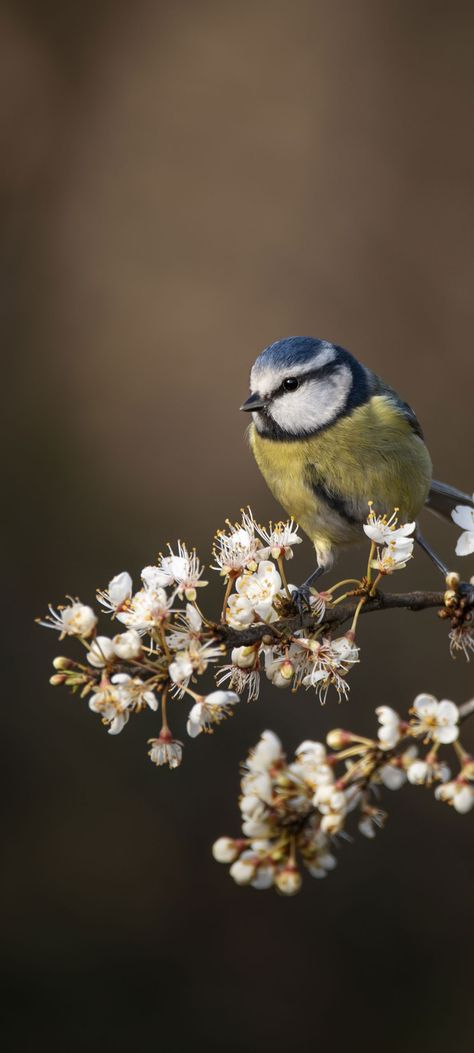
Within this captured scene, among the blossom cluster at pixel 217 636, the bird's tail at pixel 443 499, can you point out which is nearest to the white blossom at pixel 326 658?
the blossom cluster at pixel 217 636

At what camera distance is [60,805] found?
398 centimetres

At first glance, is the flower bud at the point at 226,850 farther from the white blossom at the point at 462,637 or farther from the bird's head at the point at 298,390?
the bird's head at the point at 298,390

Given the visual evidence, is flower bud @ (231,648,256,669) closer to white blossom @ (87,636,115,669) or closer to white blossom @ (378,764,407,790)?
white blossom @ (87,636,115,669)

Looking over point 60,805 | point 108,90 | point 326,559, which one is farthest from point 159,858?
point 108,90

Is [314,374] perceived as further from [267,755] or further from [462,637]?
[267,755]

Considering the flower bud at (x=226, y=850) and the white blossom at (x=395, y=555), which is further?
the white blossom at (x=395, y=555)

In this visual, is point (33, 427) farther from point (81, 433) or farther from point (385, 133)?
point (385, 133)

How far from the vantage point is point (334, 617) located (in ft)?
4.93

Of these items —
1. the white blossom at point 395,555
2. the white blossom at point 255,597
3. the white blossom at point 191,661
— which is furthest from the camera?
the white blossom at point 395,555

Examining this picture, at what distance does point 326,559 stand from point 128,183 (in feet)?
10.0

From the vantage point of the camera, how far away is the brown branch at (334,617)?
144 cm

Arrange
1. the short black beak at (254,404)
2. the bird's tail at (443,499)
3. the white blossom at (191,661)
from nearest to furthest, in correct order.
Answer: the white blossom at (191,661)
the short black beak at (254,404)
the bird's tail at (443,499)

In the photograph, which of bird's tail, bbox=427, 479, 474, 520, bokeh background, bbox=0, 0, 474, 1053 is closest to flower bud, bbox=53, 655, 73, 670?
bird's tail, bbox=427, 479, 474, 520

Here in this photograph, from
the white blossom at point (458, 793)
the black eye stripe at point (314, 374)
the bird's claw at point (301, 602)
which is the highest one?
the black eye stripe at point (314, 374)
